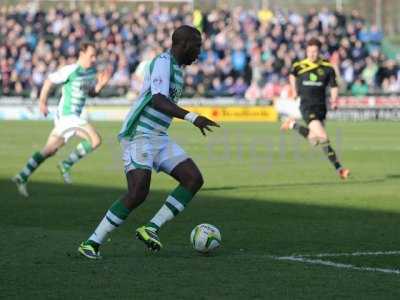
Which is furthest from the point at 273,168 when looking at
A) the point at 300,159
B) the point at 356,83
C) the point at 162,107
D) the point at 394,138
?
the point at 356,83

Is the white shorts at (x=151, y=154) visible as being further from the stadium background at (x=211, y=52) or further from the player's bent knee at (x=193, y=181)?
the stadium background at (x=211, y=52)

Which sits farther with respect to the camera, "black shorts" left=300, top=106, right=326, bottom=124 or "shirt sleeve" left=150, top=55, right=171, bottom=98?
"black shorts" left=300, top=106, right=326, bottom=124

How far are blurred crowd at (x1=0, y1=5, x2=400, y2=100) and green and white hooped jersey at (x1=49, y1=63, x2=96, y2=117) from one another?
83.8ft

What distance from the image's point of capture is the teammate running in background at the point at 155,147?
1066 cm

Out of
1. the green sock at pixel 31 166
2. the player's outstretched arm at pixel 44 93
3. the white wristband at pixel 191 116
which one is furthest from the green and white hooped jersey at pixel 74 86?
the white wristband at pixel 191 116

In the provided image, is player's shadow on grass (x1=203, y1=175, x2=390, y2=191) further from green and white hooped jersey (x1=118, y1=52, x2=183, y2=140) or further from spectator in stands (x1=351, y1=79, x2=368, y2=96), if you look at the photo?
spectator in stands (x1=351, y1=79, x2=368, y2=96)

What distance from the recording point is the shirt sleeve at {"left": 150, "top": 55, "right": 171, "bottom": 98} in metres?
10.6

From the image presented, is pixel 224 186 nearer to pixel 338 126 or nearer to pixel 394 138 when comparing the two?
pixel 394 138

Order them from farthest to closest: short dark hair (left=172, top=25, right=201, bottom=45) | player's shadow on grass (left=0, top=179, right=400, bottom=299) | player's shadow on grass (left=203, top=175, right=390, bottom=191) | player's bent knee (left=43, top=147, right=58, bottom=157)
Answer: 1. player's shadow on grass (left=203, top=175, right=390, bottom=191)
2. player's bent knee (left=43, top=147, right=58, bottom=157)
3. short dark hair (left=172, top=25, right=201, bottom=45)
4. player's shadow on grass (left=0, top=179, right=400, bottom=299)

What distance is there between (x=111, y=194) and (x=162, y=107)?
7366 mm

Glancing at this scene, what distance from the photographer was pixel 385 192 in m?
17.9

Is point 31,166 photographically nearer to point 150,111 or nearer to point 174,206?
point 174,206

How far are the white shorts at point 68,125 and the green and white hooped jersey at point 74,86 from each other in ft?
0.31

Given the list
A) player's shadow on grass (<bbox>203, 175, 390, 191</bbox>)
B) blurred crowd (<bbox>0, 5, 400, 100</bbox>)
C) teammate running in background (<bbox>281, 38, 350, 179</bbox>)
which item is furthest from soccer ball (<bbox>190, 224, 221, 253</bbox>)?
blurred crowd (<bbox>0, 5, 400, 100</bbox>)
